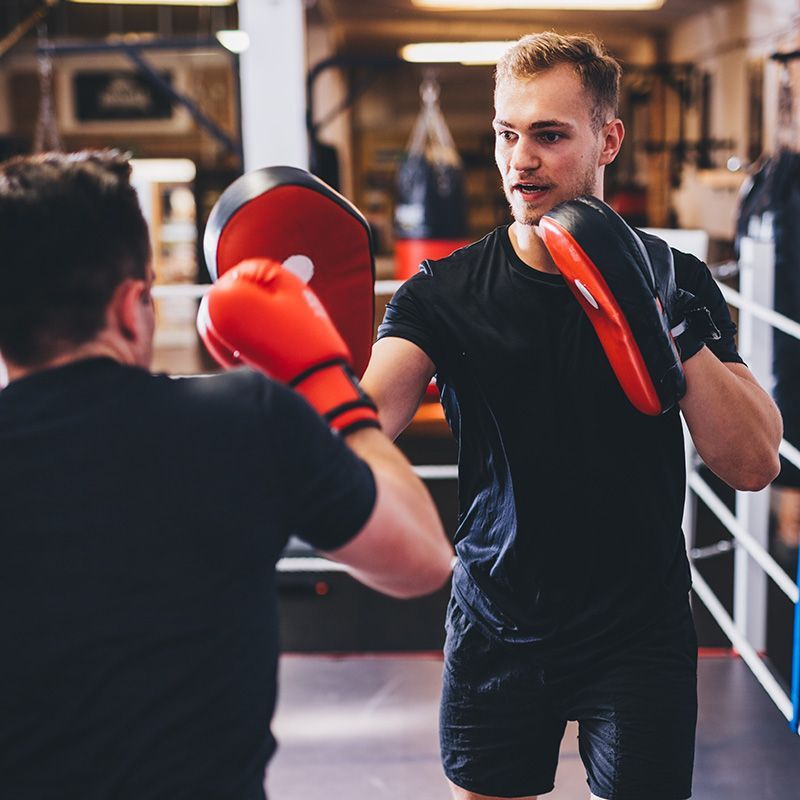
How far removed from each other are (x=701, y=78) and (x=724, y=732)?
7.36 meters

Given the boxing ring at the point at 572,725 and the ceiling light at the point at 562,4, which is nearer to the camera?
the boxing ring at the point at 572,725

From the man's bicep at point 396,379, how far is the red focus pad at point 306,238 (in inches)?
1.6

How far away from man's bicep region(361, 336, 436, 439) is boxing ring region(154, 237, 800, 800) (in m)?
0.99

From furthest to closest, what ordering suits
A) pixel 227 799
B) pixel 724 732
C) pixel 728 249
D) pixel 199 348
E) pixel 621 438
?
pixel 199 348, pixel 728 249, pixel 724 732, pixel 621 438, pixel 227 799

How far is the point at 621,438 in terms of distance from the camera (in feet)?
4.27

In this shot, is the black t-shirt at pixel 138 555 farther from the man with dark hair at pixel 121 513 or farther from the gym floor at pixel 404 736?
the gym floor at pixel 404 736

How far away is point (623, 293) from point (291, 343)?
438 millimetres

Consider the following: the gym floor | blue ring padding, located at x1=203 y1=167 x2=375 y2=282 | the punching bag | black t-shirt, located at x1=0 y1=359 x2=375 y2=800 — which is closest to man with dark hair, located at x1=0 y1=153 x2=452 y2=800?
black t-shirt, located at x1=0 y1=359 x2=375 y2=800

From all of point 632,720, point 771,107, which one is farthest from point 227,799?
point 771,107

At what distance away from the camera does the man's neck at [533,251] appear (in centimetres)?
135

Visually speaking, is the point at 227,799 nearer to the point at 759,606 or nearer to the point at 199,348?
the point at 759,606

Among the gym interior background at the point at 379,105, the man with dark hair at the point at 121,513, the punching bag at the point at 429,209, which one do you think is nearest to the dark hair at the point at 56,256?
the man with dark hair at the point at 121,513

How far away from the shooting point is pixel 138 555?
2.55 feet

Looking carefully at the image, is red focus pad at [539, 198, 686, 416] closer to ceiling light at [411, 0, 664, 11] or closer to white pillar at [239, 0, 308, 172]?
white pillar at [239, 0, 308, 172]
